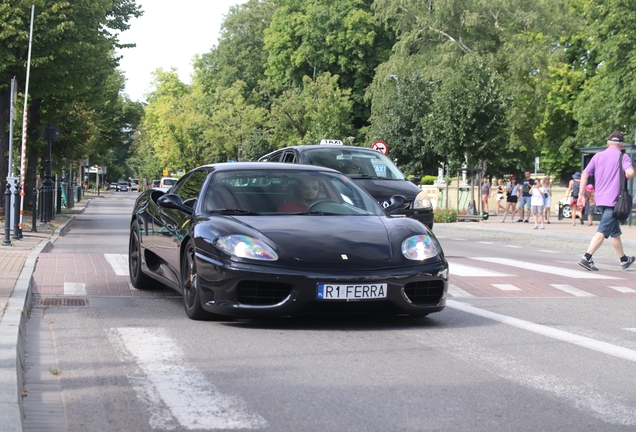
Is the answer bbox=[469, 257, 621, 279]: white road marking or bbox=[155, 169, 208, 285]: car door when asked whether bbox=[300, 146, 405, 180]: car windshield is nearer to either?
bbox=[469, 257, 621, 279]: white road marking

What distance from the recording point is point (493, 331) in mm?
7648

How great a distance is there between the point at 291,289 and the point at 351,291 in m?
0.45

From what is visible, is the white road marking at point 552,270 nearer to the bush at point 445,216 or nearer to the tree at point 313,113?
the bush at point 445,216

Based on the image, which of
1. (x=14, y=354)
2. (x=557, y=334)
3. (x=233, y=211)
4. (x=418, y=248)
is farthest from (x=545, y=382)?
(x=233, y=211)

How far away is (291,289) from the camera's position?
7.21m

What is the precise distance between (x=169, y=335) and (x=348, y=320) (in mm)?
1623

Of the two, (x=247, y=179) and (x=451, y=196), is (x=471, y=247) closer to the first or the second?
(x=247, y=179)

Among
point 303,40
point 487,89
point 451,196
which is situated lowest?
Result: point 451,196

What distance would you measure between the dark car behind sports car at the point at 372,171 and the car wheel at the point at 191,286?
290 inches

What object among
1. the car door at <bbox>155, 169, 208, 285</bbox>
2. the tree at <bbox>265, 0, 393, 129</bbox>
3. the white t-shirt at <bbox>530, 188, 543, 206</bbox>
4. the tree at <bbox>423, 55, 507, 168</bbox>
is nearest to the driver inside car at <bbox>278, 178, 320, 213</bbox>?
the car door at <bbox>155, 169, 208, 285</bbox>

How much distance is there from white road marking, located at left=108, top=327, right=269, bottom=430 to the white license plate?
3.81 ft

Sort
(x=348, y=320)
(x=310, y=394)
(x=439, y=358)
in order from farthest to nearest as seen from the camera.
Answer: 1. (x=348, y=320)
2. (x=439, y=358)
3. (x=310, y=394)

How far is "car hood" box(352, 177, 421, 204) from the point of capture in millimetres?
15398

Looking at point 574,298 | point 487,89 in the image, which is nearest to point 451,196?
point 487,89
